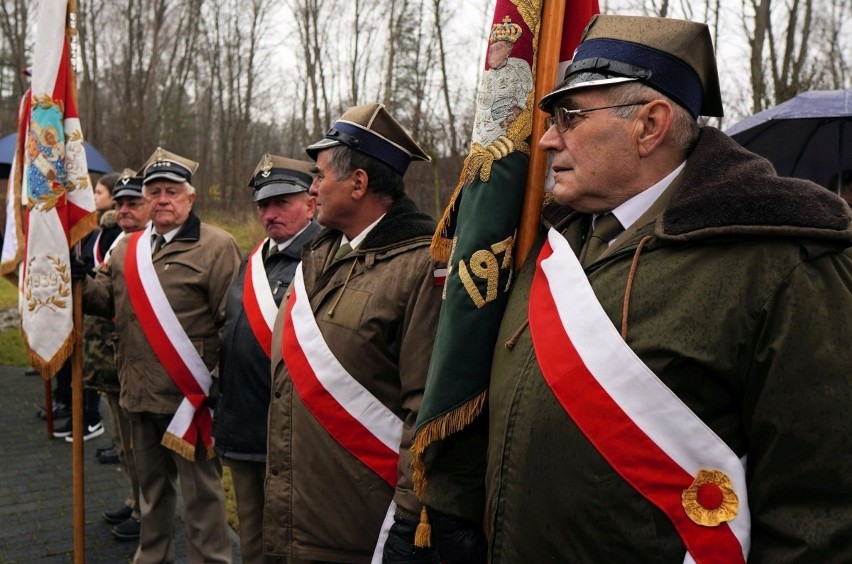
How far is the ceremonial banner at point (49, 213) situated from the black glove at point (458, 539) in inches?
102

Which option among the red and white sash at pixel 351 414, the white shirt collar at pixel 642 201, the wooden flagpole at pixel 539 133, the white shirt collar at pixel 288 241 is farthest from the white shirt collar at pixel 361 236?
the white shirt collar at pixel 642 201

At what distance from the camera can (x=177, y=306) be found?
4129 mm

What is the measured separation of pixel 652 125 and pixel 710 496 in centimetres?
84

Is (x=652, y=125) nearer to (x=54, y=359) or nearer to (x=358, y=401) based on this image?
(x=358, y=401)

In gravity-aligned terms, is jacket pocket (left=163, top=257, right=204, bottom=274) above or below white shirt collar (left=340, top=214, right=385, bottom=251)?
below

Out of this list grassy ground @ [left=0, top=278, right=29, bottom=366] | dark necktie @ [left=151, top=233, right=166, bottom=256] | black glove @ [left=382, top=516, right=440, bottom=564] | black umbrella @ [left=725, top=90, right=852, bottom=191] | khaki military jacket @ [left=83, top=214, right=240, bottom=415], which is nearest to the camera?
black glove @ [left=382, top=516, right=440, bottom=564]

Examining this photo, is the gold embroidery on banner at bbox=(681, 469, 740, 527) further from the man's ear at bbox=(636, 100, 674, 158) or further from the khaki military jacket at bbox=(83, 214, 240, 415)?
the khaki military jacket at bbox=(83, 214, 240, 415)

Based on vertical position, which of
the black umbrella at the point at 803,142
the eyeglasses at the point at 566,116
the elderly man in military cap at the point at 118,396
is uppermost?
the black umbrella at the point at 803,142

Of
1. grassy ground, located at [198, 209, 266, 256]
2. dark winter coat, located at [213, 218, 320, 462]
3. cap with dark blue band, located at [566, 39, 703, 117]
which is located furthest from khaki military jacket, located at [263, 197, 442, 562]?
grassy ground, located at [198, 209, 266, 256]

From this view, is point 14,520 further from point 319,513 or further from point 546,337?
point 546,337

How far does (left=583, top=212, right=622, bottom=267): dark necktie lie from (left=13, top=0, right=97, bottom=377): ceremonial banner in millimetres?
2952

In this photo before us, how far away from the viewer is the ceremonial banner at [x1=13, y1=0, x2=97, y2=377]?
375 centimetres

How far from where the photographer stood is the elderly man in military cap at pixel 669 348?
1423mm

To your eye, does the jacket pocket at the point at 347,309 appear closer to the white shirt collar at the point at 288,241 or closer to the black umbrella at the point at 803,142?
the white shirt collar at the point at 288,241
